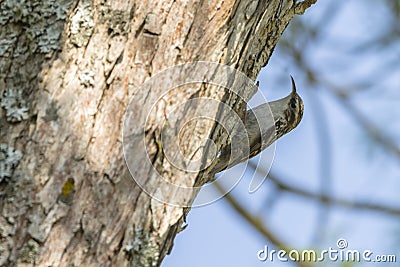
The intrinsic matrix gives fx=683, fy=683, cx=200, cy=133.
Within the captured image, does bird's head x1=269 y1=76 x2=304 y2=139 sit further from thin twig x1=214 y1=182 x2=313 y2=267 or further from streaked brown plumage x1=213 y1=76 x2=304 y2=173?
thin twig x1=214 y1=182 x2=313 y2=267

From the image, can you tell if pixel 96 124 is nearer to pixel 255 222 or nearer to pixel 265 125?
pixel 265 125

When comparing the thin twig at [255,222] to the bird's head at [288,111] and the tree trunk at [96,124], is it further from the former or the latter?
the tree trunk at [96,124]

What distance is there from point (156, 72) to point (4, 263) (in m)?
0.52

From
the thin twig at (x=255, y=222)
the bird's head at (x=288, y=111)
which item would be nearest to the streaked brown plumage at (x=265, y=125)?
the bird's head at (x=288, y=111)

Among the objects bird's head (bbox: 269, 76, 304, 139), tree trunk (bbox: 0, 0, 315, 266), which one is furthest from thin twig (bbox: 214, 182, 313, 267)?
tree trunk (bbox: 0, 0, 315, 266)

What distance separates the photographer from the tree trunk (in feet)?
4.51

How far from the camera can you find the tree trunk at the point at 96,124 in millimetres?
1376

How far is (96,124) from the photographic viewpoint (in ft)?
4.79

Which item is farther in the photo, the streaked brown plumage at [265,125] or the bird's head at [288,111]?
the bird's head at [288,111]

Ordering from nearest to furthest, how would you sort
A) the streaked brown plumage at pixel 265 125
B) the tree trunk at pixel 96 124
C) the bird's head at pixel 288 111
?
the tree trunk at pixel 96 124, the streaked brown plumage at pixel 265 125, the bird's head at pixel 288 111

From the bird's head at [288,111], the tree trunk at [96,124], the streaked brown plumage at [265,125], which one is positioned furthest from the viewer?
the bird's head at [288,111]

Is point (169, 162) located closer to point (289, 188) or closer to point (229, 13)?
point (229, 13)

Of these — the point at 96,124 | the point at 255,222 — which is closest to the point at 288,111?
the point at 255,222

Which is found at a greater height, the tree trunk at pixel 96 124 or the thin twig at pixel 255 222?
the thin twig at pixel 255 222
